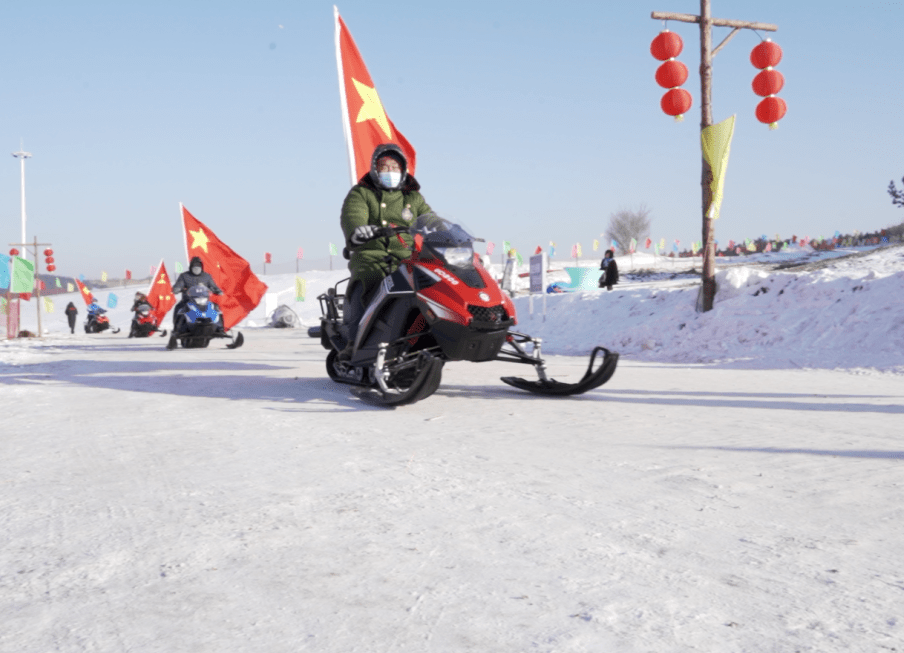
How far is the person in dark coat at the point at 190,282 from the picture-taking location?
1454 cm

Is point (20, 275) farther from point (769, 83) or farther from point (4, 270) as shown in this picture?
point (769, 83)

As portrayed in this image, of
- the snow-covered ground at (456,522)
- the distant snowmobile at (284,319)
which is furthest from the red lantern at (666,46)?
the distant snowmobile at (284,319)

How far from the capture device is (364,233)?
639 centimetres

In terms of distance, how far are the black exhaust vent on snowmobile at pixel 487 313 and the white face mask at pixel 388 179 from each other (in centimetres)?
204

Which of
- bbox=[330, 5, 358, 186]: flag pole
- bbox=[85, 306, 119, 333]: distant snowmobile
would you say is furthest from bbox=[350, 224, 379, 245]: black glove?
bbox=[85, 306, 119, 333]: distant snowmobile

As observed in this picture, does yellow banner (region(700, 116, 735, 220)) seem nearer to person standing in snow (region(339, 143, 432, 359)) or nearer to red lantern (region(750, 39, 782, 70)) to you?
red lantern (region(750, 39, 782, 70))

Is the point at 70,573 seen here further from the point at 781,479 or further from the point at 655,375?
the point at 655,375

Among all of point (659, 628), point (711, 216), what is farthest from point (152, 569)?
point (711, 216)

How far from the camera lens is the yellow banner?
12062 mm

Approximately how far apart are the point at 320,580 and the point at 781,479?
7.24 feet

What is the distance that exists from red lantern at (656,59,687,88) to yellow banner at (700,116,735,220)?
0.94 metres

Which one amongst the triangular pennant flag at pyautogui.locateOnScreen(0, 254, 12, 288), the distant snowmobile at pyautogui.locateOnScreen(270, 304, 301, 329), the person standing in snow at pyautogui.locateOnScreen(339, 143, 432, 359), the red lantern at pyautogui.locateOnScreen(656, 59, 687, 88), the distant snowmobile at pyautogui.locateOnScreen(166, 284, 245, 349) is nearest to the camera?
the person standing in snow at pyautogui.locateOnScreen(339, 143, 432, 359)

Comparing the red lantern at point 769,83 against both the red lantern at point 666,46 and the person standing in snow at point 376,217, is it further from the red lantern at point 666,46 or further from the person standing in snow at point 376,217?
the person standing in snow at point 376,217

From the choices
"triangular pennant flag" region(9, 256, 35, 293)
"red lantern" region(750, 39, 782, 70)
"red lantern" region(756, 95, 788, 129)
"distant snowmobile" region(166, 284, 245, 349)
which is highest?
"red lantern" region(750, 39, 782, 70)
